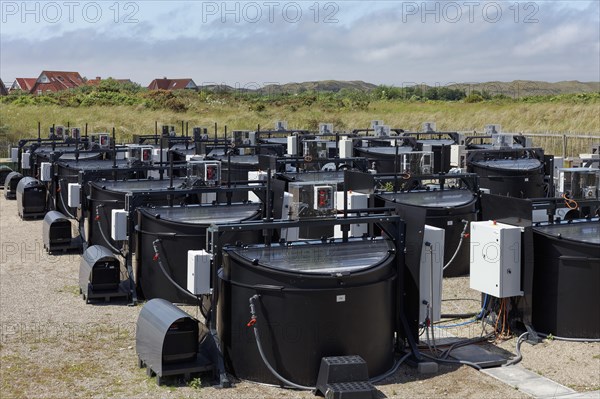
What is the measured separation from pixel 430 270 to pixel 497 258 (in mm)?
1147

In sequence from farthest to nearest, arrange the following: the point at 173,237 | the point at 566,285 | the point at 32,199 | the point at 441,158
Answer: the point at 441,158 → the point at 32,199 → the point at 173,237 → the point at 566,285

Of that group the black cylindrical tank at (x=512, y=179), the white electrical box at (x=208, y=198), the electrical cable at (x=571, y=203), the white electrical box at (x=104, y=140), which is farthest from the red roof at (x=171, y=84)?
the electrical cable at (x=571, y=203)

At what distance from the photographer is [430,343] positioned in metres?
9.75

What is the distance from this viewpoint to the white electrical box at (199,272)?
8648 mm

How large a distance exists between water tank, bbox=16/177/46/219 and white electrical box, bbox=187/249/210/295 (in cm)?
1292

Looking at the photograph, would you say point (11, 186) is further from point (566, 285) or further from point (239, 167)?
point (566, 285)

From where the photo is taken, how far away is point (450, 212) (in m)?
13.4

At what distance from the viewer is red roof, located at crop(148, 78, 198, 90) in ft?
297

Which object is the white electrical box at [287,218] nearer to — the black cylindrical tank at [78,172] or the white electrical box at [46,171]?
the black cylindrical tank at [78,172]

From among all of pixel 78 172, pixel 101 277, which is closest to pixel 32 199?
pixel 78 172

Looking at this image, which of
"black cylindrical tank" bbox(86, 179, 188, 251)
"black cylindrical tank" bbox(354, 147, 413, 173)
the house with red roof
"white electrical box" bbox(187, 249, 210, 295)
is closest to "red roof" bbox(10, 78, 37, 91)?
the house with red roof

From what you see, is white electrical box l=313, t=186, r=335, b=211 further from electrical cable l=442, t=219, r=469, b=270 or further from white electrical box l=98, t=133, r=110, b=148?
white electrical box l=98, t=133, r=110, b=148

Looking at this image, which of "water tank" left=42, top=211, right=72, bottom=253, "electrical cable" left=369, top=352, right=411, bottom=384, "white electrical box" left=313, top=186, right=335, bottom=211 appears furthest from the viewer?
"water tank" left=42, top=211, right=72, bottom=253

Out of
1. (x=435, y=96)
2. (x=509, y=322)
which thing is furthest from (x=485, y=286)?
(x=435, y=96)
